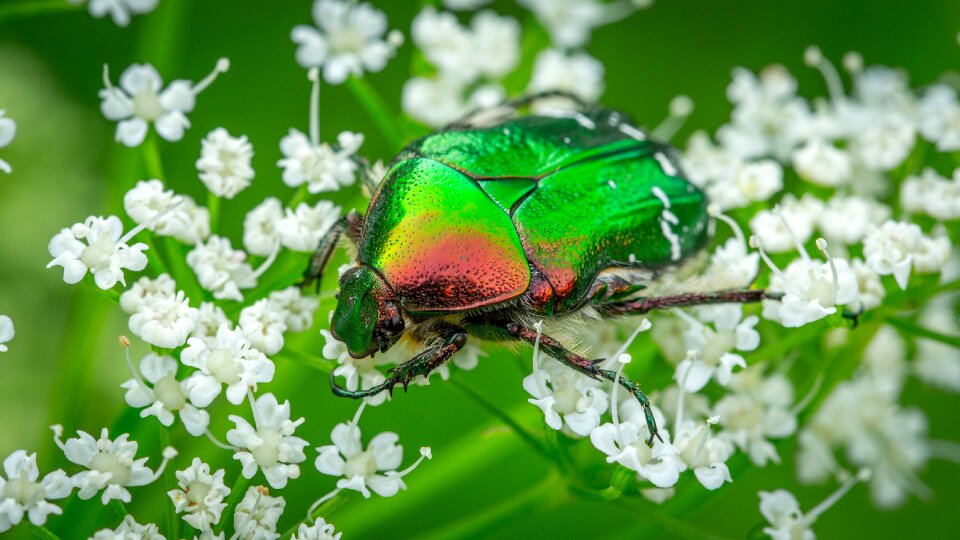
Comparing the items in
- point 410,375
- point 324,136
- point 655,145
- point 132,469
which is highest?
point 655,145

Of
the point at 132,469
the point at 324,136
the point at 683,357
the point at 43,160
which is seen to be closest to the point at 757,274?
the point at 683,357

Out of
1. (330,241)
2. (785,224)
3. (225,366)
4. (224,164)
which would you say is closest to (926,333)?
(785,224)

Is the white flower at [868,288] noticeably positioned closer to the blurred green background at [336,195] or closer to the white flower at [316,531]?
the blurred green background at [336,195]

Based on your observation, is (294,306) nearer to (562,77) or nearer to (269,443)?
(269,443)

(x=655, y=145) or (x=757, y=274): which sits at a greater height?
(x=655, y=145)

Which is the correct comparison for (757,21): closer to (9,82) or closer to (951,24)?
(951,24)
